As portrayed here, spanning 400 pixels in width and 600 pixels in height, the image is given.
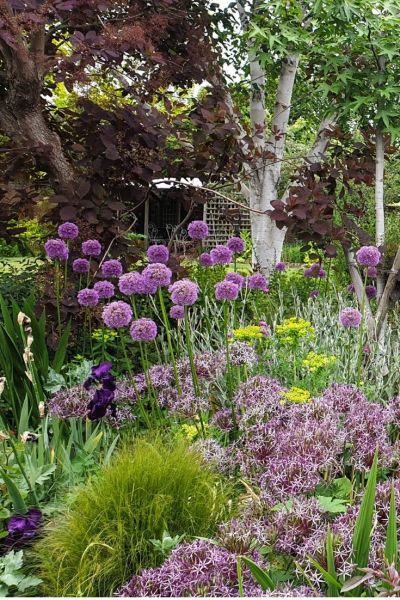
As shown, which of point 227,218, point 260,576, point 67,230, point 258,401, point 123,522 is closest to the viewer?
point 260,576

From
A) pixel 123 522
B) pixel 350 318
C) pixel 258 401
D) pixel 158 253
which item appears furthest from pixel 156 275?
pixel 123 522

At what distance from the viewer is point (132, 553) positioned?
164 cm

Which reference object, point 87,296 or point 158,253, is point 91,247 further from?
point 158,253

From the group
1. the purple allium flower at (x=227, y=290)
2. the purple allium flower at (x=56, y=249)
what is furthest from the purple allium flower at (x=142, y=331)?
the purple allium flower at (x=56, y=249)

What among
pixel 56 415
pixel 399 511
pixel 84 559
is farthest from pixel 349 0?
pixel 84 559

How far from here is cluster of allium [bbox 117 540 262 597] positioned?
4.50 feet

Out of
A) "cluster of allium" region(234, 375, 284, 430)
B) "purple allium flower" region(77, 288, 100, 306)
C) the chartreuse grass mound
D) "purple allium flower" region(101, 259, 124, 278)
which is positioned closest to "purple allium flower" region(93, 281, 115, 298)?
"purple allium flower" region(77, 288, 100, 306)

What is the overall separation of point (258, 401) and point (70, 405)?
0.75 meters

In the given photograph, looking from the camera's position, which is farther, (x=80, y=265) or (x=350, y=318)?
(x=80, y=265)

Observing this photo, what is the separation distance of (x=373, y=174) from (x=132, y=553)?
3522 mm

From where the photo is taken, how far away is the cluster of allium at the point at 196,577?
4.50 feet

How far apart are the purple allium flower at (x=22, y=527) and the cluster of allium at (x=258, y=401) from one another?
0.70 m

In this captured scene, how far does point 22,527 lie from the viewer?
1.77 meters

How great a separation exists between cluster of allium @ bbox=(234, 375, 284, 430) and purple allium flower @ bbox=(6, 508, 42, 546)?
2.29 ft
